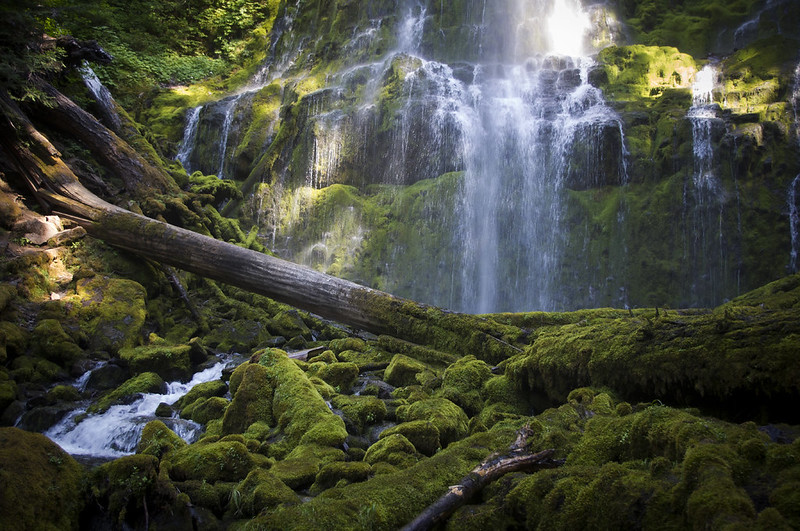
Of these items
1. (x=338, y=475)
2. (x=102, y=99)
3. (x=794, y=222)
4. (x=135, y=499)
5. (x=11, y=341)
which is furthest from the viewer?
(x=794, y=222)

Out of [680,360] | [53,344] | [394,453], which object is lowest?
[394,453]

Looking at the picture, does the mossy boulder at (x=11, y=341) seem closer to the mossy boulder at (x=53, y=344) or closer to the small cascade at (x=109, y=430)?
the mossy boulder at (x=53, y=344)

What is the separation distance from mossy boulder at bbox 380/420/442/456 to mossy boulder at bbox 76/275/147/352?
563cm

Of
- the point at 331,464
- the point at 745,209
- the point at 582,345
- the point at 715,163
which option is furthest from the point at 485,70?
the point at 331,464

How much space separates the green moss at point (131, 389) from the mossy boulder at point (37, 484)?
3109 mm

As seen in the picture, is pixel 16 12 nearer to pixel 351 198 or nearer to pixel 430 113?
pixel 351 198

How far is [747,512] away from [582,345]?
10.8 ft

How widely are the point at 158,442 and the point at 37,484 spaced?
135cm

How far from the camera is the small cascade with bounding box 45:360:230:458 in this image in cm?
564

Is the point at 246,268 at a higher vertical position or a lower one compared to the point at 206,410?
higher

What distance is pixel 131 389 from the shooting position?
22.9 ft

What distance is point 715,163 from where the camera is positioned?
1527 centimetres

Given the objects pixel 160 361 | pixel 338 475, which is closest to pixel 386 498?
pixel 338 475

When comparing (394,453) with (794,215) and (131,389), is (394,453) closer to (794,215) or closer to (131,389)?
(131,389)
